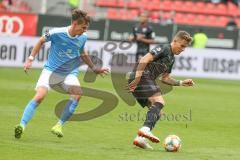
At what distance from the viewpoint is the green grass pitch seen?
10523 mm

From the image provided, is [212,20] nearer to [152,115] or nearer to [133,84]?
[133,84]

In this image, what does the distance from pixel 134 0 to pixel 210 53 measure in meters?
11.9

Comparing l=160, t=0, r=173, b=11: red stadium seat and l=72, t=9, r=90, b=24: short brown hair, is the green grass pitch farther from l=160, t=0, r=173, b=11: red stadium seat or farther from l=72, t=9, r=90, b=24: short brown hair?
l=160, t=0, r=173, b=11: red stadium seat

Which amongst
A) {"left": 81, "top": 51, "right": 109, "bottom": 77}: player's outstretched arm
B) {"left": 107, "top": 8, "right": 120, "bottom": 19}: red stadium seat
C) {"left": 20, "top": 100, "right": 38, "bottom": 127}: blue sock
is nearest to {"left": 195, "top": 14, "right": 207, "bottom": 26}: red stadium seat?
{"left": 107, "top": 8, "right": 120, "bottom": 19}: red stadium seat

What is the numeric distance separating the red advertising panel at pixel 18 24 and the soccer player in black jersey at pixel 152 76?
19.7 meters

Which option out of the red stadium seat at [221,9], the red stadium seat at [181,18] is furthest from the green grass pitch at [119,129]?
the red stadium seat at [221,9]

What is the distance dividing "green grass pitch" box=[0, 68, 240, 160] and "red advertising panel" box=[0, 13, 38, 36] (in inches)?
325

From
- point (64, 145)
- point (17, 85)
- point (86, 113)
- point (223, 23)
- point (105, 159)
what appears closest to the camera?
point (105, 159)

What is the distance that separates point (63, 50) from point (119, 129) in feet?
7.92

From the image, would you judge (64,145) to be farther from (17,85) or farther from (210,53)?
(210,53)

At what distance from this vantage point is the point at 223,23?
39781 mm

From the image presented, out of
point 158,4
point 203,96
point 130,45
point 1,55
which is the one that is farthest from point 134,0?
point 203,96

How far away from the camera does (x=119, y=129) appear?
13.8 m

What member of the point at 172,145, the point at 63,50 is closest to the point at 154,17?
the point at 63,50
